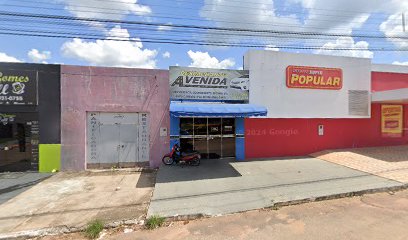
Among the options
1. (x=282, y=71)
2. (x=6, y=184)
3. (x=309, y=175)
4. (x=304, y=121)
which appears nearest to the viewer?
(x=6, y=184)

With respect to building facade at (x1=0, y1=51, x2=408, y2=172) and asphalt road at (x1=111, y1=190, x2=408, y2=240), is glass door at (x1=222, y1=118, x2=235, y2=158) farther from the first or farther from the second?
asphalt road at (x1=111, y1=190, x2=408, y2=240)

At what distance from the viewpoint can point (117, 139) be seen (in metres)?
10.8

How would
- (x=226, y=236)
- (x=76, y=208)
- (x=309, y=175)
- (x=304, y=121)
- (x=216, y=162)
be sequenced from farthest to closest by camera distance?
(x=304, y=121) → (x=216, y=162) → (x=309, y=175) → (x=76, y=208) → (x=226, y=236)

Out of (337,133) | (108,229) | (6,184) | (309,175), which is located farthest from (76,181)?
(337,133)

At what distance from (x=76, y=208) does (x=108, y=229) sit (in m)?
1.71

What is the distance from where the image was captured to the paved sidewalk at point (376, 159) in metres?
9.13

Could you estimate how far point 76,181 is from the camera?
8820 millimetres

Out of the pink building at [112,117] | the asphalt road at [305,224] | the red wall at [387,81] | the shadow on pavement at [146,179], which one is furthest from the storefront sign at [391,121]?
the shadow on pavement at [146,179]

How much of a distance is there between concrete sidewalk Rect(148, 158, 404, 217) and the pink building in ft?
5.95

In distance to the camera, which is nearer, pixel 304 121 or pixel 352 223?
pixel 352 223

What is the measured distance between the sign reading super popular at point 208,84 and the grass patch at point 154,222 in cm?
662

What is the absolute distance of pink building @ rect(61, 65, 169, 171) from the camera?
10.3 meters

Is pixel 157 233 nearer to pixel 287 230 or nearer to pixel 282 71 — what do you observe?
pixel 287 230

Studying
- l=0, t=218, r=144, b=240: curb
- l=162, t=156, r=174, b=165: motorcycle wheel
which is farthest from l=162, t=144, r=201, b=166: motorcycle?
l=0, t=218, r=144, b=240: curb
